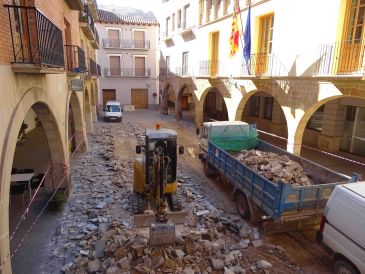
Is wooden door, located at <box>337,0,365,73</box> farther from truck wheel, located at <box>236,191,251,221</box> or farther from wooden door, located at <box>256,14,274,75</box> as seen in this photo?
truck wheel, located at <box>236,191,251,221</box>

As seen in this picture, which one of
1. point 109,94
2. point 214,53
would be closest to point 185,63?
point 214,53

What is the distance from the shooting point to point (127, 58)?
1387 inches

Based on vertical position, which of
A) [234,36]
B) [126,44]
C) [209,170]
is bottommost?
[209,170]

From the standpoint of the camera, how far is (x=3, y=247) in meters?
4.77

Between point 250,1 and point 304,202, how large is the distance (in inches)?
456

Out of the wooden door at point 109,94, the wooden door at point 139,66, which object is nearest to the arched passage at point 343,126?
the wooden door at point 139,66

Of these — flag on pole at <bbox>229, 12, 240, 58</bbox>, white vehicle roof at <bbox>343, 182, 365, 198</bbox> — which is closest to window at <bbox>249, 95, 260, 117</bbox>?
flag on pole at <bbox>229, 12, 240, 58</bbox>

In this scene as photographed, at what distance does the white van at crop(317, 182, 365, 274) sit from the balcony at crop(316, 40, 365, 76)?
5274mm

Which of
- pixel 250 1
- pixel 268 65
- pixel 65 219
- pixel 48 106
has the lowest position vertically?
pixel 65 219

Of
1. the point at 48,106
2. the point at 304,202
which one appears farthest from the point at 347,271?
the point at 48,106

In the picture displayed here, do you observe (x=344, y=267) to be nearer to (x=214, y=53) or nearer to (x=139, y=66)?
(x=214, y=53)

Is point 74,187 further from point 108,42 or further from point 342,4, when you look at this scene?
point 108,42

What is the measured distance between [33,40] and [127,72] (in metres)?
29.4

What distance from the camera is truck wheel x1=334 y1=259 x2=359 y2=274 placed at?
5.79 metres
